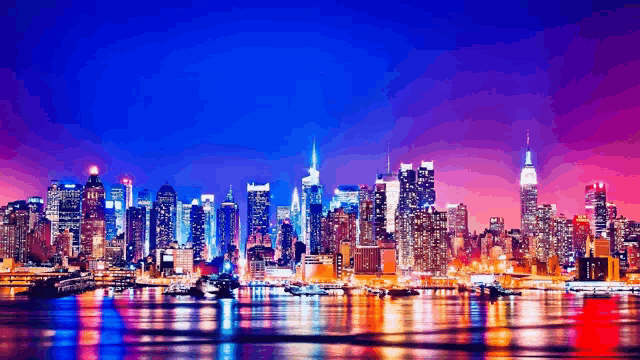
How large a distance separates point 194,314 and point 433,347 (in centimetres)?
3966

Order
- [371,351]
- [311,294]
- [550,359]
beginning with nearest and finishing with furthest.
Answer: [550,359] < [371,351] < [311,294]

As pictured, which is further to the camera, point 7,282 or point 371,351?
point 7,282

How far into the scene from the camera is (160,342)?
198 feet

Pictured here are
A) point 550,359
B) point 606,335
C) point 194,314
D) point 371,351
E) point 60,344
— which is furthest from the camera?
point 194,314

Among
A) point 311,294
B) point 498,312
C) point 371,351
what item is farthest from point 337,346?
point 311,294

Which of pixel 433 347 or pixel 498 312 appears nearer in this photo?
pixel 433 347

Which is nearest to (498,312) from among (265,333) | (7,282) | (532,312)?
(532,312)

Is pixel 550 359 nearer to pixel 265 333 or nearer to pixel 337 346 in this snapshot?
pixel 337 346

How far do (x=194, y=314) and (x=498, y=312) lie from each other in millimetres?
28332

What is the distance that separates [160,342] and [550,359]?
2240 centimetres

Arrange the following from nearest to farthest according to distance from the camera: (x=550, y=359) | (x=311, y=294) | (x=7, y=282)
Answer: (x=550, y=359), (x=311, y=294), (x=7, y=282)

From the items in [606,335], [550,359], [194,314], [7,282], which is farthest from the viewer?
[7,282]

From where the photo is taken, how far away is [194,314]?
303 ft

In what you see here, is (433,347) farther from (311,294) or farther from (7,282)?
(7,282)
